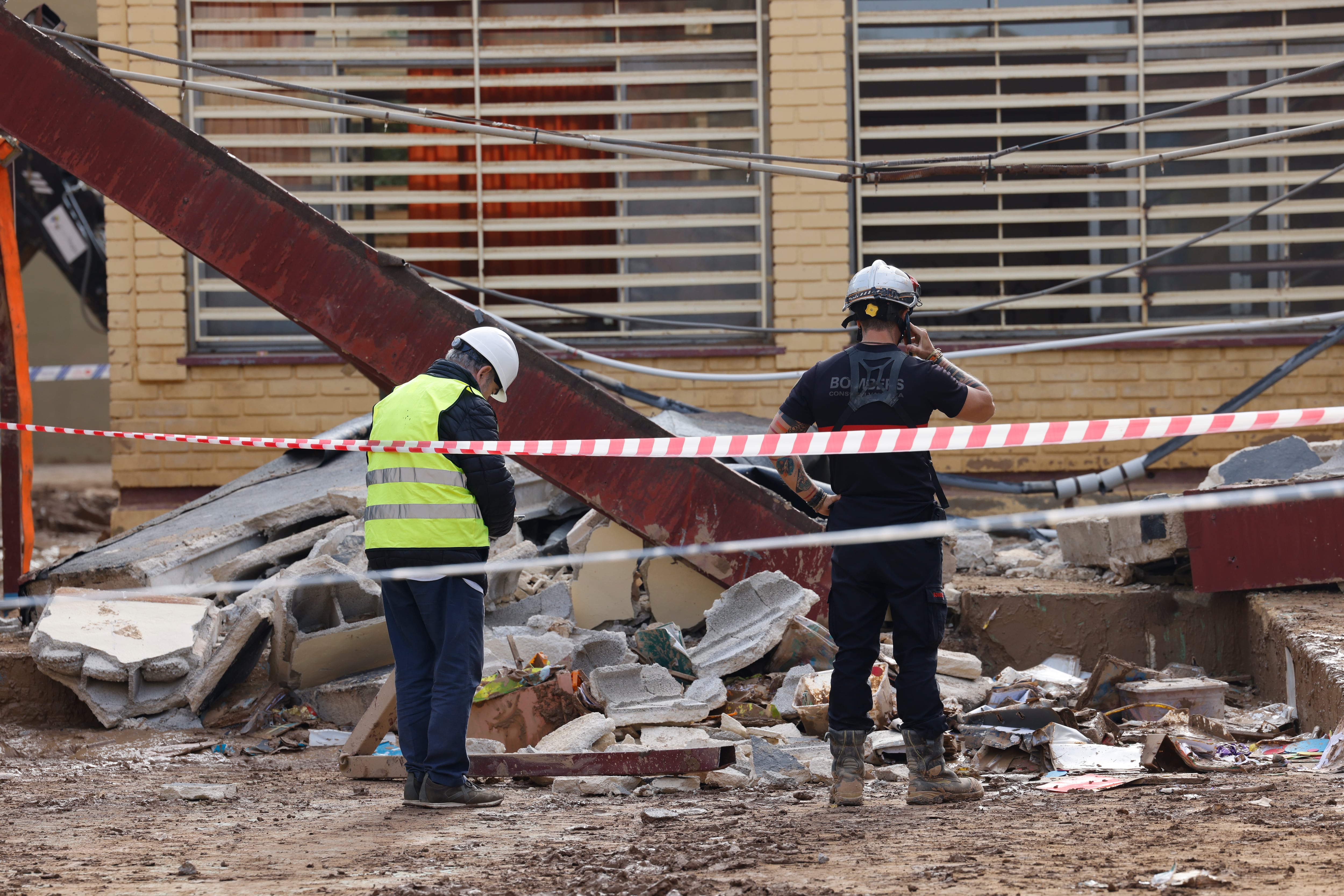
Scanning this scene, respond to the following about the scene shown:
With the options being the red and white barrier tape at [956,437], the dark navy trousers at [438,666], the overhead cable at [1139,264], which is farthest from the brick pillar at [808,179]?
the dark navy trousers at [438,666]

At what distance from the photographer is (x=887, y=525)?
397cm

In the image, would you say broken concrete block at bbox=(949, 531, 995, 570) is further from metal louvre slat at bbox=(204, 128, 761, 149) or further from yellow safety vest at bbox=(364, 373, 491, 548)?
yellow safety vest at bbox=(364, 373, 491, 548)

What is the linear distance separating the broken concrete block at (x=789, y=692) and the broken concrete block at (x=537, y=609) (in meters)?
1.44

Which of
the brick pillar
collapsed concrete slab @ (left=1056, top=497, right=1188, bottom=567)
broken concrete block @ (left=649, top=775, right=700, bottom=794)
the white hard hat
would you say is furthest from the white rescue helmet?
the brick pillar

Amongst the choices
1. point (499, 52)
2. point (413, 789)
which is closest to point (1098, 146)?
point (499, 52)

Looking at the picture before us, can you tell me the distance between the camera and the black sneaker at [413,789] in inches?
168

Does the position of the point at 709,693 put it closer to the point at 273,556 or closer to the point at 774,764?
the point at 774,764

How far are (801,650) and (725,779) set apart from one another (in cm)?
150

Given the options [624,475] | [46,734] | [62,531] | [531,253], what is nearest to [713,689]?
[624,475]

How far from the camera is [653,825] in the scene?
3715mm

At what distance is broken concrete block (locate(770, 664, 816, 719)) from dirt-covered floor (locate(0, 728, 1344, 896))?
858 mm

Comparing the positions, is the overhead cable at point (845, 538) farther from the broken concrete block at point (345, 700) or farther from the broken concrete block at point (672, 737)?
the broken concrete block at point (672, 737)

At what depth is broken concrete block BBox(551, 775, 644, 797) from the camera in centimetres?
441

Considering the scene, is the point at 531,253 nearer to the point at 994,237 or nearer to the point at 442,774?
the point at 994,237
